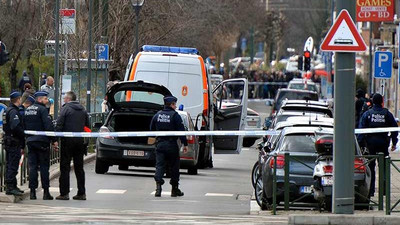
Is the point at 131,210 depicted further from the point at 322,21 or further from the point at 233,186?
the point at 322,21

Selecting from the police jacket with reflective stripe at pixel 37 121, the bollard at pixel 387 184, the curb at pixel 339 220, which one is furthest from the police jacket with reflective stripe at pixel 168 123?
the curb at pixel 339 220

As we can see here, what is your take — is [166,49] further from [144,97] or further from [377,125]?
[377,125]

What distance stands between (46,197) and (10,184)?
0.72 meters

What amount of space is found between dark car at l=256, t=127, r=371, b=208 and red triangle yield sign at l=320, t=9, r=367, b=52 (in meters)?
1.71

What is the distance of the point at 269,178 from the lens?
18.0 metres

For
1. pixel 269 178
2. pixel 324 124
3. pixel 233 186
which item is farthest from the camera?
pixel 233 186

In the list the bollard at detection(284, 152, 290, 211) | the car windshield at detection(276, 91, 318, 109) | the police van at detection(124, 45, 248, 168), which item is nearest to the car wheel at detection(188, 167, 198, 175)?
the police van at detection(124, 45, 248, 168)

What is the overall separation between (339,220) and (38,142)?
584 centimetres

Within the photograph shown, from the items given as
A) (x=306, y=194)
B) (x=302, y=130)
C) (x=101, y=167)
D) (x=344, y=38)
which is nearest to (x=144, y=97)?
(x=101, y=167)

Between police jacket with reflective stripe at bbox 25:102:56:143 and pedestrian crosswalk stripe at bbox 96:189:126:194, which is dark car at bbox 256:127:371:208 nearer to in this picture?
police jacket with reflective stripe at bbox 25:102:56:143

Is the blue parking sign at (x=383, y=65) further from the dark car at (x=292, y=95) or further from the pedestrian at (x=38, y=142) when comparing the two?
the dark car at (x=292, y=95)

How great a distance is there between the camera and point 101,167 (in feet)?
84.3

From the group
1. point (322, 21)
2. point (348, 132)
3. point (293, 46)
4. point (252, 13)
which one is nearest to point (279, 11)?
point (293, 46)

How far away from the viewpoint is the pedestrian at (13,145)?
1955 cm
